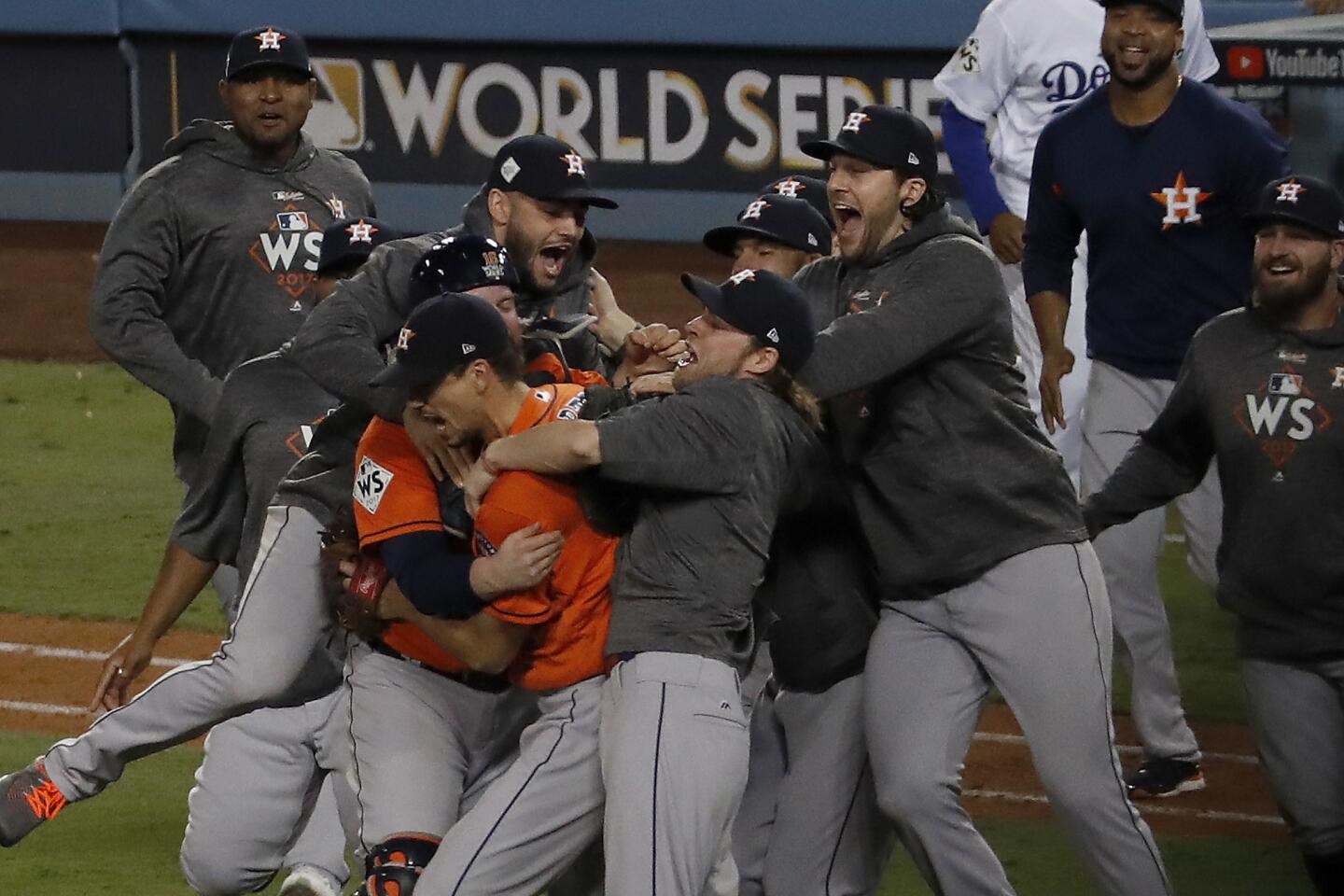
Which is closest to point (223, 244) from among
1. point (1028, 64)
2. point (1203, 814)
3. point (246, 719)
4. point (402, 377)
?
point (246, 719)

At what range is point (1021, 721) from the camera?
456 centimetres

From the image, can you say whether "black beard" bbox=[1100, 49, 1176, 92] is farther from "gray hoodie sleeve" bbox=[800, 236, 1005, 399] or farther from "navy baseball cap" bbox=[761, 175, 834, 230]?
"gray hoodie sleeve" bbox=[800, 236, 1005, 399]

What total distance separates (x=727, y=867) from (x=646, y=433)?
858mm

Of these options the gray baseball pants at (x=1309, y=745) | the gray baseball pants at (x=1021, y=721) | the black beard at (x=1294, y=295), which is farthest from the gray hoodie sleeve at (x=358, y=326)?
the gray baseball pants at (x=1309, y=745)

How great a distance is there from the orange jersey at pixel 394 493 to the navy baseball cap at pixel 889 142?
107 centimetres

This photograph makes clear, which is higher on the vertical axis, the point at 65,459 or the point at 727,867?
the point at 727,867

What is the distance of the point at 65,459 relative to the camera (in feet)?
34.1

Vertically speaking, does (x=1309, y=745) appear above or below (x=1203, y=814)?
above

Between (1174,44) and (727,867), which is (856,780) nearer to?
(727,867)

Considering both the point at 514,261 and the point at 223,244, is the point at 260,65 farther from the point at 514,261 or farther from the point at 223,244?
the point at 514,261

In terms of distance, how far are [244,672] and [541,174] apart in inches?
50.0

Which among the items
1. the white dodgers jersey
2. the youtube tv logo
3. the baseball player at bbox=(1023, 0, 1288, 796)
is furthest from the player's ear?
the youtube tv logo

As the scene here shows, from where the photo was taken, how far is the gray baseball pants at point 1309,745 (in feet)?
15.9

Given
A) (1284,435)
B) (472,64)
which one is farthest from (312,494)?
(472,64)
